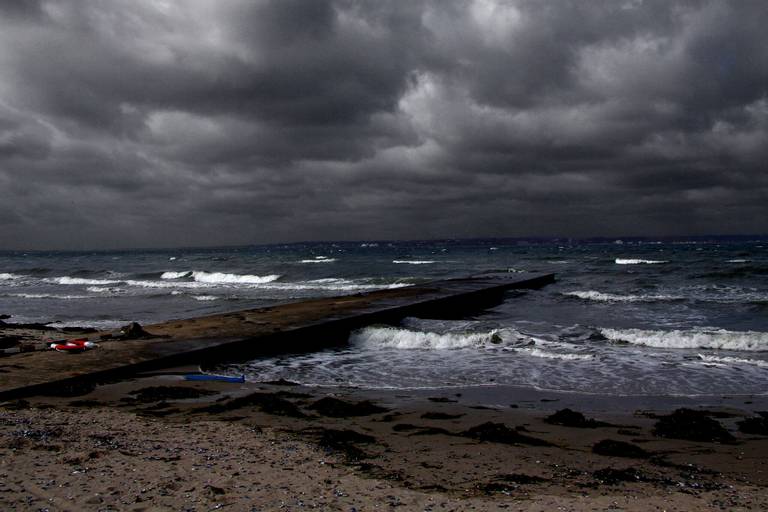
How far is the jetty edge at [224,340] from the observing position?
713cm

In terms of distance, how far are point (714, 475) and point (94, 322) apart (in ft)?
54.4

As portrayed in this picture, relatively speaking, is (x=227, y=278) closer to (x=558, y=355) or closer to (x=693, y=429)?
(x=558, y=355)

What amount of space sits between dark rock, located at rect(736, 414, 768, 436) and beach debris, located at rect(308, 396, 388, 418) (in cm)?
394

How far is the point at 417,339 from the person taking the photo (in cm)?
1191

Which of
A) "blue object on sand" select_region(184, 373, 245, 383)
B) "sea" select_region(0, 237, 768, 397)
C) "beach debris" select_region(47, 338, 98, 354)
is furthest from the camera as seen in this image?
"beach debris" select_region(47, 338, 98, 354)

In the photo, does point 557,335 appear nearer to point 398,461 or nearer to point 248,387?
point 248,387

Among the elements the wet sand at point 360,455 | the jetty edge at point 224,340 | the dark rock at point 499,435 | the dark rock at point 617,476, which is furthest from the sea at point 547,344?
the dark rock at point 617,476

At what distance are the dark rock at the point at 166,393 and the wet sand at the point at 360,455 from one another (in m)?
0.03

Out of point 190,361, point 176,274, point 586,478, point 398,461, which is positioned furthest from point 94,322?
point 176,274

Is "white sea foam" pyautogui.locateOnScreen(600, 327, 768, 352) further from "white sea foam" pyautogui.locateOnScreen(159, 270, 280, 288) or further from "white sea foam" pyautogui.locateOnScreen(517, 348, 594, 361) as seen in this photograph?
"white sea foam" pyautogui.locateOnScreen(159, 270, 280, 288)

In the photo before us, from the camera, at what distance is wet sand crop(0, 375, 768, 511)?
362 cm

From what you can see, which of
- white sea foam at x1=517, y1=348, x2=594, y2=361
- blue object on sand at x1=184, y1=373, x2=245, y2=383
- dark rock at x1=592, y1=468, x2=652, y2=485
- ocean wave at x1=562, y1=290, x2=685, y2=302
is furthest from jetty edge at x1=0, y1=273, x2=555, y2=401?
dark rock at x1=592, y1=468, x2=652, y2=485

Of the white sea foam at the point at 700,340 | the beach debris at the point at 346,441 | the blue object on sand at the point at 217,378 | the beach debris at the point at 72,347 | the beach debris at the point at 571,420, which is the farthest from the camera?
the white sea foam at the point at 700,340

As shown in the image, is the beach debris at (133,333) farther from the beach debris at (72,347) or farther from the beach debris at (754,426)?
the beach debris at (754,426)
